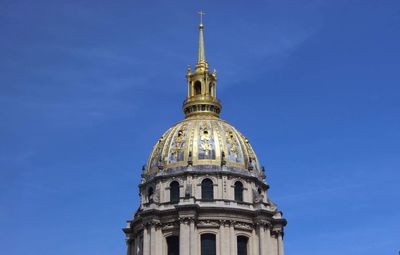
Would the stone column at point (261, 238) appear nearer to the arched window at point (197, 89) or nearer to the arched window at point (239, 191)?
the arched window at point (239, 191)

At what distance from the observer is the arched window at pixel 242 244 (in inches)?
4181

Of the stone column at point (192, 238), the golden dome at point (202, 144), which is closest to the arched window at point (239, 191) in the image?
the golden dome at point (202, 144)

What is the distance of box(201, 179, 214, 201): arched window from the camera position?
356 feet

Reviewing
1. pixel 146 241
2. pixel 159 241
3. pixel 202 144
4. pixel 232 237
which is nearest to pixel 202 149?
pixel 202 144

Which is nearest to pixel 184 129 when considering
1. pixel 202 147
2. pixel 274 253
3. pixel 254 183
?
pixel 202 147

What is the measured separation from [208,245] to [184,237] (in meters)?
3.31

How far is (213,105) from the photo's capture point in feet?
391

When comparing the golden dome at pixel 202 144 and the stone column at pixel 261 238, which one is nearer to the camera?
the stone column at pixel 261 238

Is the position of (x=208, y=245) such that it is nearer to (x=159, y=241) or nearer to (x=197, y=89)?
(x=159, y=241)

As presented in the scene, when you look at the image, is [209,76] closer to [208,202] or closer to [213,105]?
[213,105]

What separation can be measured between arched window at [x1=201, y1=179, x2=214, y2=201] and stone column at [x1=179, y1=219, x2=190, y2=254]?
533 centimetres

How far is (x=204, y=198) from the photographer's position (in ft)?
A: 355

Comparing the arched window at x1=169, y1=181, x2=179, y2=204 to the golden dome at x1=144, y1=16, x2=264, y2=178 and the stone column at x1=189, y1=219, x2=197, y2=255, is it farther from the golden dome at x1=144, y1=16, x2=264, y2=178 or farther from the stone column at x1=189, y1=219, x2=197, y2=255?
the stone column at x1=189, y1=219, x2=197, y2=255

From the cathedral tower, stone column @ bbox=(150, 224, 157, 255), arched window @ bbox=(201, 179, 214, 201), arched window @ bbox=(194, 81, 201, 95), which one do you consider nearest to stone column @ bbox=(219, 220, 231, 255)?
the cathedral tower
